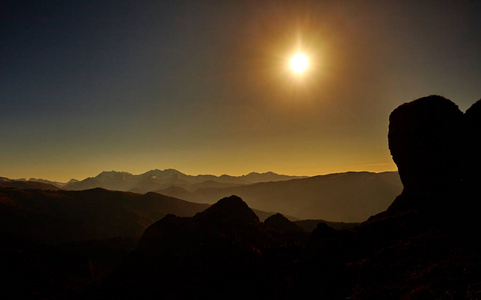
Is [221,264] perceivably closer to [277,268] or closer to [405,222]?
[277,268]

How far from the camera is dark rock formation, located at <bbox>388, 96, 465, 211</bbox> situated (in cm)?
→ 3409

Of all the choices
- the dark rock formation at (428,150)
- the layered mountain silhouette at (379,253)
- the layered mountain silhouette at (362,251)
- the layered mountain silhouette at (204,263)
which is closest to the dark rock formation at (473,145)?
the layered mountain silhouette at (362,251)

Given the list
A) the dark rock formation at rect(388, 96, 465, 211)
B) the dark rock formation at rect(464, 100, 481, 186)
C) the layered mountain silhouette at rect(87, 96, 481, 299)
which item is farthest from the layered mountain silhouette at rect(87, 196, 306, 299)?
the dark rock formation at rect(464, 100, 481, 186)

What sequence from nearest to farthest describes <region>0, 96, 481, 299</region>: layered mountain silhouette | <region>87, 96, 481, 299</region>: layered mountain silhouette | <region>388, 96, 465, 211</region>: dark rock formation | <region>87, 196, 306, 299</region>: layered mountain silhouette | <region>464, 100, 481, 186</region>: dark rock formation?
<region>87, 96, 481, 299</region>: layered mountain silhouette < <region>0, 96, 481, 299</region>: layered mountain silhouette < <region>464, 100, 481, 186</region>: dark rock formation < <region>388, 96, 465, 211</region>: dark rock formation < <region>87, 196, 306, 299</region>: layered mountain silhouette

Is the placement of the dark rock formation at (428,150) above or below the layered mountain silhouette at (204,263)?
above

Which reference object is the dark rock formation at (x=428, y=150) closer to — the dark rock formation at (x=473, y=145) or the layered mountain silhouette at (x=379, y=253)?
the layered mountain silhouette at (x=379, y=253)

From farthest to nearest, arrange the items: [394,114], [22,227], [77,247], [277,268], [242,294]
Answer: [22,227] < [77,247] < [394,114] < [277,268] < [242,294]

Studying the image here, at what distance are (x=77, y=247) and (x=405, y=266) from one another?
14737 cm

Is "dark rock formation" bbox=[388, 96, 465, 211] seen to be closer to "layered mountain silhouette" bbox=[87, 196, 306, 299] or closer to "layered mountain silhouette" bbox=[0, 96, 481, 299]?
"layered mountain silhouette" bbox=[0, 96, 481, 299]

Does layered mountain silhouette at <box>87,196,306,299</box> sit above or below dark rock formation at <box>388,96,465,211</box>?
below

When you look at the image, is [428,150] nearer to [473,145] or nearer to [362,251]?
[473,145]

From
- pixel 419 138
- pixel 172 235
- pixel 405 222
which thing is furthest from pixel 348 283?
pixel 172 235

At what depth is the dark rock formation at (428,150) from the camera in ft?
112

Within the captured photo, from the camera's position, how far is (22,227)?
157 m
